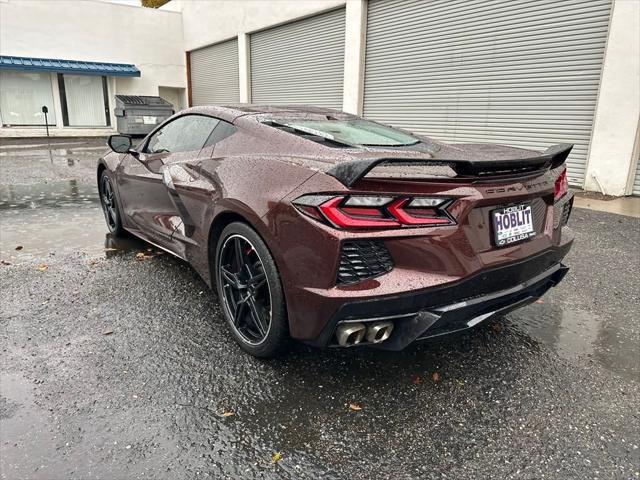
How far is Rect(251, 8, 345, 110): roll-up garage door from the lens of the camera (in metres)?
14.0

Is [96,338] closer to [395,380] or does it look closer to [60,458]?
[60,458]

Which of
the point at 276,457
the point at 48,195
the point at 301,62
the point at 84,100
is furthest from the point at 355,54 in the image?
the point at 84,100

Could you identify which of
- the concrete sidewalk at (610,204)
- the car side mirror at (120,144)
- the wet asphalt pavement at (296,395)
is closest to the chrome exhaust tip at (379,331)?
the wet asphalt pavement at (296,395)

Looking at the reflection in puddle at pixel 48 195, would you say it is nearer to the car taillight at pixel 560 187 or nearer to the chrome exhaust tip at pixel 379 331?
the chrome exhaust tip at pixel 379 331

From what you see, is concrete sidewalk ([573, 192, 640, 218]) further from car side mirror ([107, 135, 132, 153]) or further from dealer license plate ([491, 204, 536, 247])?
car side mirror ([107, 135, 132, 153])

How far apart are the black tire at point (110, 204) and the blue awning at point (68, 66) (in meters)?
18.9

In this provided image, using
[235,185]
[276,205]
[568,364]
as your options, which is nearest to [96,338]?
[235,185]

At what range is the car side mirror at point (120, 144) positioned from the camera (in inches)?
169

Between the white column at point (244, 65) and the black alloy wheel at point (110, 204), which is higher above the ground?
the white column at point (244, 65)

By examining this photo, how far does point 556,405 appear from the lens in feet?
7.63

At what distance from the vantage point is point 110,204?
5.12m

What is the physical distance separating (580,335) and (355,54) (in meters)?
11.3

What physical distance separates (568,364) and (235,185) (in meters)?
2.16

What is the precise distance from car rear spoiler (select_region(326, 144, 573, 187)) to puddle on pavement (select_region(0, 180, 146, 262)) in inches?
138
